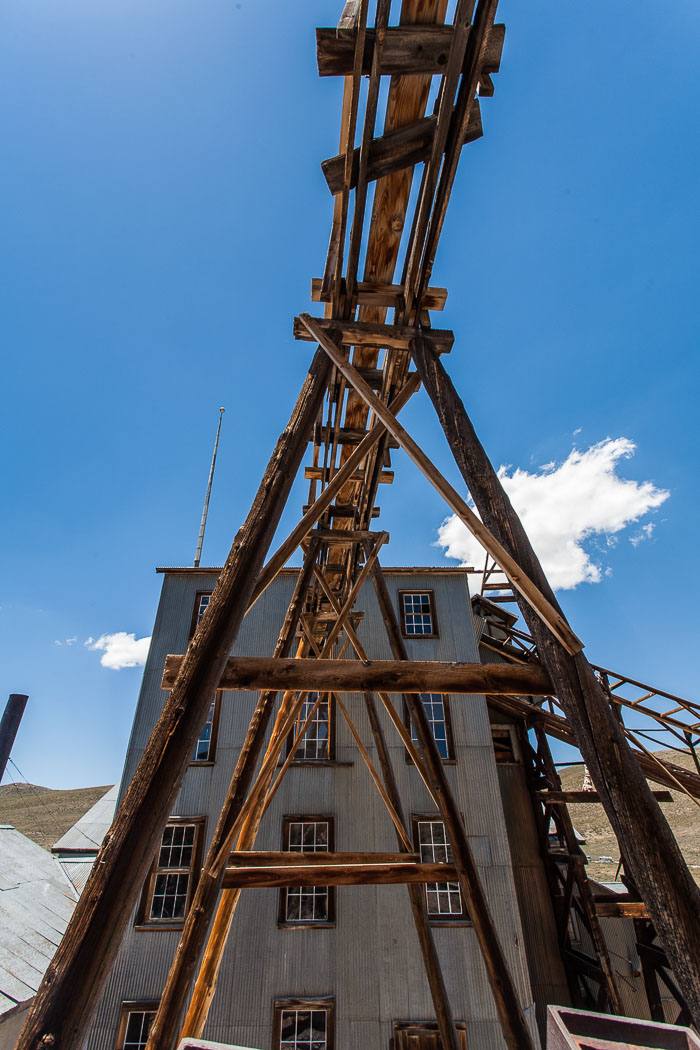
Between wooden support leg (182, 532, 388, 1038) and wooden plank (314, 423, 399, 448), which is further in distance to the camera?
wooden plank (314, 423, 399, 448)

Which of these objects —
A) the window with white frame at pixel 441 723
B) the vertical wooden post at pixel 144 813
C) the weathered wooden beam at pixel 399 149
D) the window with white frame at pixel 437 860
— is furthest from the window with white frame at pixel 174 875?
the weathered wooden beam at pixel 399 149

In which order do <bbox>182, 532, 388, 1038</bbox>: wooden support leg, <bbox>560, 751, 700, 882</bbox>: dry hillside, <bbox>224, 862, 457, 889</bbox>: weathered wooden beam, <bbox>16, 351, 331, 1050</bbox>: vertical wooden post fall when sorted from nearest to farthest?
1. <bbox>16, 351, 331, 1050</bbox>: vertical wooden post
2. <bbox>182, 532, 388, 1038</bbox>: wooden support leg
3. <bbox>224, 862, 457, 889</bbox>: weathered wooden beam
4. <bbox>560, 751, 700, 882</bbox>: dry hillside

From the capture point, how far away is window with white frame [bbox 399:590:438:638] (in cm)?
1231

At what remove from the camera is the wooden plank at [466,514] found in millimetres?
2857

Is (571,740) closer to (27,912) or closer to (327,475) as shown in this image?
(327,475)

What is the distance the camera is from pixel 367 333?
4621 mm

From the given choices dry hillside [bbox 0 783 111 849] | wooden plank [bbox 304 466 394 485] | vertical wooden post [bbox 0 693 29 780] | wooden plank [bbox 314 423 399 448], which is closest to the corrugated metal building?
wooden plank [bbox 304 466 394 485]

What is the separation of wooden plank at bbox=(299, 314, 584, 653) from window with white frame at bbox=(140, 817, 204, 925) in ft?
31.0

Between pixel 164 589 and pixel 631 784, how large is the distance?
39.0ft

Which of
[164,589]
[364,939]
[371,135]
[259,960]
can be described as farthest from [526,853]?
[371,135]

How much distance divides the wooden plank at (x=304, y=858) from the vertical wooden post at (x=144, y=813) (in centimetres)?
348

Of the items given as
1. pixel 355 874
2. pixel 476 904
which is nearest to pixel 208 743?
pixel 355 874

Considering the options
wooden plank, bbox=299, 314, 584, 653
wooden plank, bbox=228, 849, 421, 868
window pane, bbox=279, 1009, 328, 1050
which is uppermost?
wooden plank, bbox=299, 314, 584, 653

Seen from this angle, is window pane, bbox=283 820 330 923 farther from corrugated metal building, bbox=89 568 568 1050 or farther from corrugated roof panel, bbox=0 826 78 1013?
corrugated roof panel, bbox=0 826 78 1013
